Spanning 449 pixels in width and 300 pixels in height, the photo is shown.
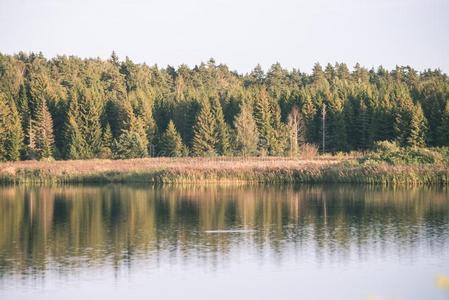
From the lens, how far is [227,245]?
83.5 ft

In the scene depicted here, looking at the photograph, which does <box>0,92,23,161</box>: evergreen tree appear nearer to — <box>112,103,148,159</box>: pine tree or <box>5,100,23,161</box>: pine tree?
<box>5,100,23,161</box>: pine tree

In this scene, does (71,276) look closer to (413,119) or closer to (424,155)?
(424,155)

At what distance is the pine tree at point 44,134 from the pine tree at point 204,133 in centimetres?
1288

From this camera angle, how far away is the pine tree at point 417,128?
6372cm

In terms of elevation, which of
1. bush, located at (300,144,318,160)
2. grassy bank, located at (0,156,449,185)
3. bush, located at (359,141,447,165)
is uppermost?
bush, located at (300,144,318,160)

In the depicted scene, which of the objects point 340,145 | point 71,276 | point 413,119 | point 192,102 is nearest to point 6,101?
point 192,102

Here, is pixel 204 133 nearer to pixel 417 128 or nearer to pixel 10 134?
pixel 10 134

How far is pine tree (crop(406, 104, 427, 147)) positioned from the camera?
63719 mm

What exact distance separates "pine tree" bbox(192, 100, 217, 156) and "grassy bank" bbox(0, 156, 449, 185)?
1760 centimetres

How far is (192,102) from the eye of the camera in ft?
257

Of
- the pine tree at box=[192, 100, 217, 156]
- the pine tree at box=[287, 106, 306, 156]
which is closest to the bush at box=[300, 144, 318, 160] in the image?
the pine tree at box=[287, 106, 306, 156]

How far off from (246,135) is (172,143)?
797cm

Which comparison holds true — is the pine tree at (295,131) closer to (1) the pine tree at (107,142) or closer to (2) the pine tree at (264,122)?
(2) the pine tree at (264,122)

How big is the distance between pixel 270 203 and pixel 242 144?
104ft
